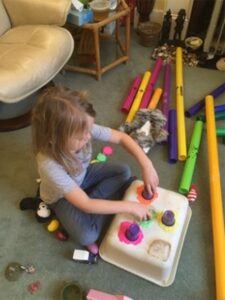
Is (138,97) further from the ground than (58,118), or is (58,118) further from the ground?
(58,118)

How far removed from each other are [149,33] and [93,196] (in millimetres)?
1352

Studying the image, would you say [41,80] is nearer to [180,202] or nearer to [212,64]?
[180,202]

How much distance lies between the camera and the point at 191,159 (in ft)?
4.56

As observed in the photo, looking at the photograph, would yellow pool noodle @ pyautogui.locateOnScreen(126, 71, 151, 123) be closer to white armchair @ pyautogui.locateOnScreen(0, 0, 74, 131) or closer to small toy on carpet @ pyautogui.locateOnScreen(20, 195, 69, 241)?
white armchair @ pyautogui.locateOnScreen(0, 0, 74, 131)

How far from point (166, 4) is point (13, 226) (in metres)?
1.79

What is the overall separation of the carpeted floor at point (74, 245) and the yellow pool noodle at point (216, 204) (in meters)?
0.06

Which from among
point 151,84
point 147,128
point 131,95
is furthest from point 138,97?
point 147,128

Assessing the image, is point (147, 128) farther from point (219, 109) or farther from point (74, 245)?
point (74, 245)

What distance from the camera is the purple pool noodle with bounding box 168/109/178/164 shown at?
142 centimetres

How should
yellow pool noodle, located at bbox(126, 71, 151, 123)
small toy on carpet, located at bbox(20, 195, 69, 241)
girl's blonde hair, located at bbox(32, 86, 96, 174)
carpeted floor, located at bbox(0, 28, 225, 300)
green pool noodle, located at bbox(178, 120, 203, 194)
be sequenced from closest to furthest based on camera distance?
girl's blonde hair, located at bbox(32, 86, 96, 174)
carpeted floor, located at bbox(0, 28, 225, 300)
small toy on carpet, located at bbox(20, 195, 69, 241)
green pool noodle, located at bbox(178, 120, 203, 194)
yellow pool noodle, located at bbox(126, 71, 151, 123)

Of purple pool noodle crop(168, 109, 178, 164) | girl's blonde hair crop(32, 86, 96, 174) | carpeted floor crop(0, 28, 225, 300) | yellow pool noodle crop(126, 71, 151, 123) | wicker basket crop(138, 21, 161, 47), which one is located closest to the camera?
girl's blonde hair crop(32, 86, 96, 174)

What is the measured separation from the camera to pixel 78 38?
2068 mm

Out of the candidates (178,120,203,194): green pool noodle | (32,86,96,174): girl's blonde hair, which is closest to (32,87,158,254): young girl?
(32,86,96,174): girl's blonde hair

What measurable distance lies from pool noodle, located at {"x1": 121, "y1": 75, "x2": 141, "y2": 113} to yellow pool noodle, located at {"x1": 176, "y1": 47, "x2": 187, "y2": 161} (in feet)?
0.76
